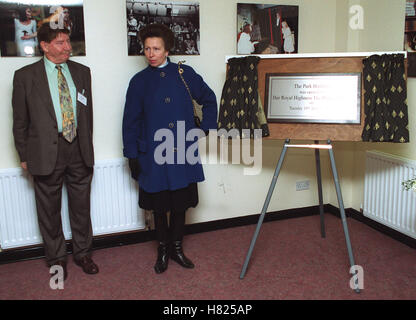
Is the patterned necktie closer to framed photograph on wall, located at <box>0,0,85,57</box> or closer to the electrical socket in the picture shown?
framed photograph on wall, located at <box>0,0,85,57</box>

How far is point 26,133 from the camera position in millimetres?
2553

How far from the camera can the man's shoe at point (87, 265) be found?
8.91 feet

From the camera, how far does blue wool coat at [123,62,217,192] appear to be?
102 inches

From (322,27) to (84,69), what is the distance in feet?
6.47

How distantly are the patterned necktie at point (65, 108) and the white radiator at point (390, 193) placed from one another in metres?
2.20

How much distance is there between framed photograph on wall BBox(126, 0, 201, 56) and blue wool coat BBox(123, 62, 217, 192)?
0.42 meters

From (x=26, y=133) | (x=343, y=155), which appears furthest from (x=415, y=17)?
(x=26, y=133)

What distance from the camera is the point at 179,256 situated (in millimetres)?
2795

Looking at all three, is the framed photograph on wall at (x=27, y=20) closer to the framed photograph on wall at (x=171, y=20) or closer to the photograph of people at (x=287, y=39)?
the framed photograph on wall at (x=171, y=20)

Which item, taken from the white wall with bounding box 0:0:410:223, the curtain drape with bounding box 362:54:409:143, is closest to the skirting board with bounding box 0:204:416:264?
the white wall with bounding box 0:0:410:223

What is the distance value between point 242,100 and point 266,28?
901 mm

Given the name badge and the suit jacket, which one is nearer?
the suit jacket

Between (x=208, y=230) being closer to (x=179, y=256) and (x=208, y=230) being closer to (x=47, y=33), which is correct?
(x=179, y=256)
